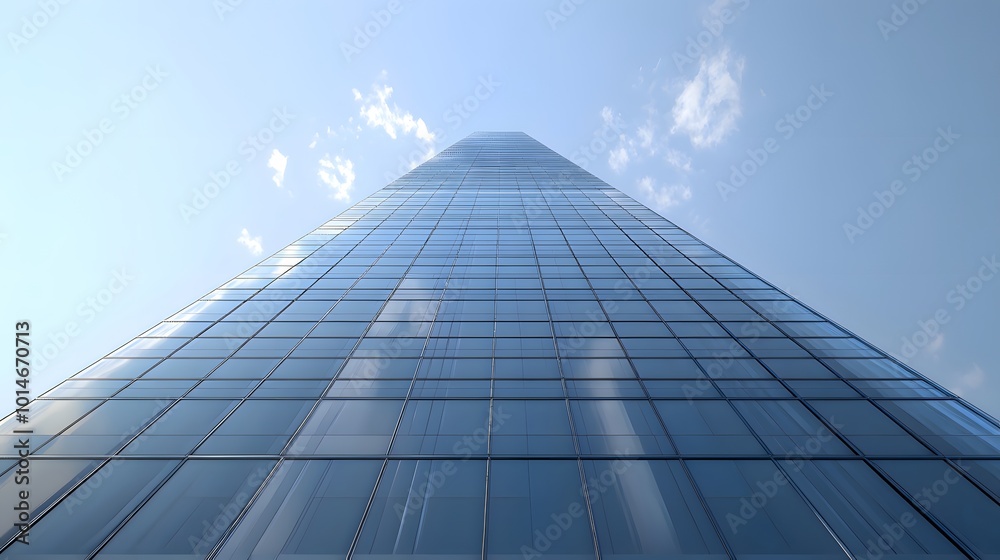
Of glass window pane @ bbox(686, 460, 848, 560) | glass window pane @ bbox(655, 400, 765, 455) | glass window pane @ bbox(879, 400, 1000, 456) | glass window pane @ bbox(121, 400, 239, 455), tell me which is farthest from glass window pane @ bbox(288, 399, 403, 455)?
glass window pane @ bbox(879, 400, 1000, 456)

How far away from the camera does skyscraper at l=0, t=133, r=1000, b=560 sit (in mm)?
8000

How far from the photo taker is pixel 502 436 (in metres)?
10.2

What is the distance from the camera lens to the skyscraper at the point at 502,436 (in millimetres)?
8000

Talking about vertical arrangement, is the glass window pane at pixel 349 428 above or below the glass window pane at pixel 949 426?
below

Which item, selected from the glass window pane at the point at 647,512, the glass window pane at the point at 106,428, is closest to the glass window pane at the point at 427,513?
the glass window pane at the point at 647,512

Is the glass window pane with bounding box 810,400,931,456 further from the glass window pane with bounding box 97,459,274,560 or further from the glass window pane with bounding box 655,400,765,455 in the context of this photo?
the glass window pane with bounding box 97,459,274,560

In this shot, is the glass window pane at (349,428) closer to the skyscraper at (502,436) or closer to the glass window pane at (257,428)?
the skyscraper at (502,436)

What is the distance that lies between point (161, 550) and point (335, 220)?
2233 cm

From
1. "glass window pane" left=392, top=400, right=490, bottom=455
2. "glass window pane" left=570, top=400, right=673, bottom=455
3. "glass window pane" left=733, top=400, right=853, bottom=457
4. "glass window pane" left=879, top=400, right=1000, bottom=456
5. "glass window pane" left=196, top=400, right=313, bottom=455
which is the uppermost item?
"glass window pane" left=879, top=400, right=1000, bottom=456

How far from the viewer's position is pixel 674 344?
1396 cm

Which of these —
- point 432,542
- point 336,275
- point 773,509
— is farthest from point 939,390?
point 336,275

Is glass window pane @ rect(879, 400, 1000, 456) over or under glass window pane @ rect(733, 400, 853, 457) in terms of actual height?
over

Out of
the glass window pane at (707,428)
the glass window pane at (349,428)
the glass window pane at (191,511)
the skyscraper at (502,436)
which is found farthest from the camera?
the glass window pane at (349,428)

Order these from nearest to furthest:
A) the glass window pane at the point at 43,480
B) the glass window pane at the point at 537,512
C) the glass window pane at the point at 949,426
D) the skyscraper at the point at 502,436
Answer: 1. the glass window pane at the point at 537,512
2. the skyscraper at the point at 502,436
3. the glass window pane at the point at 43,480
4. the glass window pane at the point at 949,426
